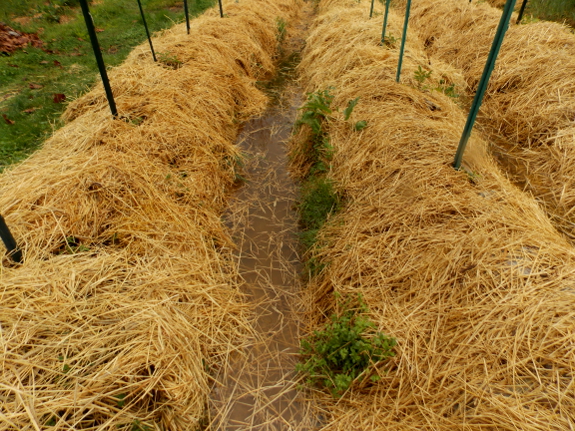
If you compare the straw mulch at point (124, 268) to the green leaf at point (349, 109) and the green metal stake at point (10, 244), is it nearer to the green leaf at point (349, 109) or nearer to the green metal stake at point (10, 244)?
the green metal stake at point (10, 244)

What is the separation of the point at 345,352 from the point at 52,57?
266 inches

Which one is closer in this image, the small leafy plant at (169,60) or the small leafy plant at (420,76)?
the small leafy plant at (420,76)

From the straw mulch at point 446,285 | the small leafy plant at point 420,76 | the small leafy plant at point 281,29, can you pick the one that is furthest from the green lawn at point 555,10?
the straw mulch at point 446,285

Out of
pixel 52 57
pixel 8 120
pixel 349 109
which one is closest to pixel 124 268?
pixel 349 109

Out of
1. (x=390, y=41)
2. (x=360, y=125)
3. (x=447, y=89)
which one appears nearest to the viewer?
(x=360, y=125)

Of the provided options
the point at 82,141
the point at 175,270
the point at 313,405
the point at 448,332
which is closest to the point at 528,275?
the point at 448,332

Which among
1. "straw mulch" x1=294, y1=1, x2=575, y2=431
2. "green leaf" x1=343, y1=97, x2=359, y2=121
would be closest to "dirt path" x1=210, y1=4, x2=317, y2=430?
"straw mulch" x1=294, y1=1, x2=575, y2=431

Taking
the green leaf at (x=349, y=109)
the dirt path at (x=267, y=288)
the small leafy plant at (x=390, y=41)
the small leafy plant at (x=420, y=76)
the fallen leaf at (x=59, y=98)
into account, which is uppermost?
the small leafy plant at (x=390, y=41)

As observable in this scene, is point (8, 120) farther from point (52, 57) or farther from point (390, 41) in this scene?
point (390, 41)

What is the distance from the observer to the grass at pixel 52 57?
3.98 m

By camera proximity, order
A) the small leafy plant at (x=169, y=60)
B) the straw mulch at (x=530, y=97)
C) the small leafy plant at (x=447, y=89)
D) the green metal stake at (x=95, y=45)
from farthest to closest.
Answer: the small leafy plant at (x=169, y=60) → the small leafy plant at (x=447, y=89) → the straw mulch at (x=530, y=97) → the green metal stake at (x=95, y=45)

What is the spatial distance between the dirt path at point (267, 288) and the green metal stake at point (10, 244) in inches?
60.5

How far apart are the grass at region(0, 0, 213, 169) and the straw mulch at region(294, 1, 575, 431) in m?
3.37

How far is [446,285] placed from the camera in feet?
7.25
